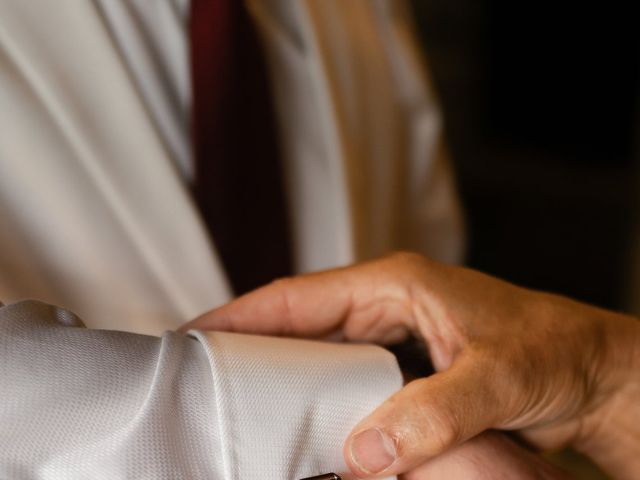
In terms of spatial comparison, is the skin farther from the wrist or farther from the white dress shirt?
the white dress shirt

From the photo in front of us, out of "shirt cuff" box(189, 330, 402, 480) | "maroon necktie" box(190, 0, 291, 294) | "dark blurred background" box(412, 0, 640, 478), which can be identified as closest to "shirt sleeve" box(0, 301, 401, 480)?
"shirt cuff" box(189, 330, 402, 480)

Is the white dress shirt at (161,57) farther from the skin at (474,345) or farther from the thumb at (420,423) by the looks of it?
the thumb at (420,423)

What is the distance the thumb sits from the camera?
1.42ft

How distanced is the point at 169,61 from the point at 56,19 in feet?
0.36

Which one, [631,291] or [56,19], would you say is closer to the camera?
[56,19]

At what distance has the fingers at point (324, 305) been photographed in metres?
0.55

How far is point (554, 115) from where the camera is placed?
219 cm

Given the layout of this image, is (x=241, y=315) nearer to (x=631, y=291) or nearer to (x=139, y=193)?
(x=139, y=193)

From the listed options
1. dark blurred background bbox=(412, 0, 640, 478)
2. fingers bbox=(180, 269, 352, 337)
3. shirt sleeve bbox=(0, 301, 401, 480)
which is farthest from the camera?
dark blurred background bbox=(412, 0, 640, 478)

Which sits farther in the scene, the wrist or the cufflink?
the wrist

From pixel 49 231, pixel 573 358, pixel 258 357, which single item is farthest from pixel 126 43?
pixel 573 358

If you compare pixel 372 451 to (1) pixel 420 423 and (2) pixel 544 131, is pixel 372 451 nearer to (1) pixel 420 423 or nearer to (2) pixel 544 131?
(1) pixel 420 423

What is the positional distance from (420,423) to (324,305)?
0.15 metres

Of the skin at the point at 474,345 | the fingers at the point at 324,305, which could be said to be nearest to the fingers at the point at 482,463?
the skin at the point at 474,345
